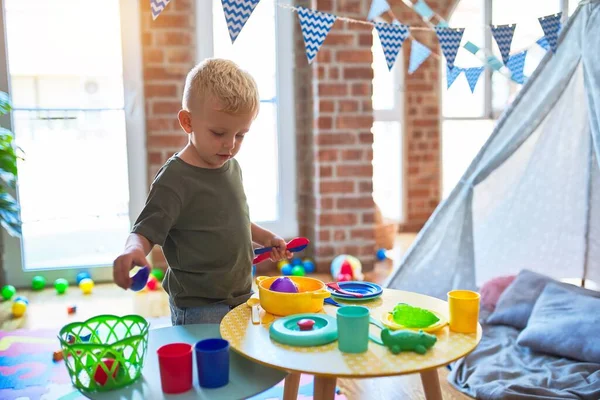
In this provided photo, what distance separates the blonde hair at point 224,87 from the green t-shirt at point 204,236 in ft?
0.53

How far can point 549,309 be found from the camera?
2.06m

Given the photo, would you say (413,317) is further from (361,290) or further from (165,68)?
(165,68)

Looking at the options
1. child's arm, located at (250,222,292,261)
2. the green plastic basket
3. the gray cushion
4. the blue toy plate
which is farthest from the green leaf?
the gray cushion

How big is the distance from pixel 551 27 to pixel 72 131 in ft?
7.76

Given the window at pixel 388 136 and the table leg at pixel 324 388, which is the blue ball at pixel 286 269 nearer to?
the window at pixel 388 136

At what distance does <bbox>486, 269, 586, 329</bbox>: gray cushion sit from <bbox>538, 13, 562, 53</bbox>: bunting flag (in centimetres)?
89

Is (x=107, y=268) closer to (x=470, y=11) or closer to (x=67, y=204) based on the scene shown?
(x=67, y=204)

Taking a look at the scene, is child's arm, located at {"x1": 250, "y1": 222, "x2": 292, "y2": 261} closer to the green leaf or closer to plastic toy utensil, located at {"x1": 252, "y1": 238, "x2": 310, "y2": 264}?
plastic toy utensil, located at {"x1": 252, "y1": 238, "x2": 310, "y2": 264}

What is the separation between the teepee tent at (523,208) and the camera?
2.29 meters

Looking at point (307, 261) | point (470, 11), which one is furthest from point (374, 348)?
point (470, 11)

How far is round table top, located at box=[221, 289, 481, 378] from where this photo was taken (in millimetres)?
876

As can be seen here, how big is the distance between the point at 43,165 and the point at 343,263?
1.67 metres

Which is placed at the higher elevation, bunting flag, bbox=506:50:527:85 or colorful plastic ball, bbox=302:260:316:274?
bunting flag, bbox=506:50:527:85

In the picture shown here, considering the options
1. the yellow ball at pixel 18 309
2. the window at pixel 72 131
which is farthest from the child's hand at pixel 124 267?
the window at pixel 72 131
